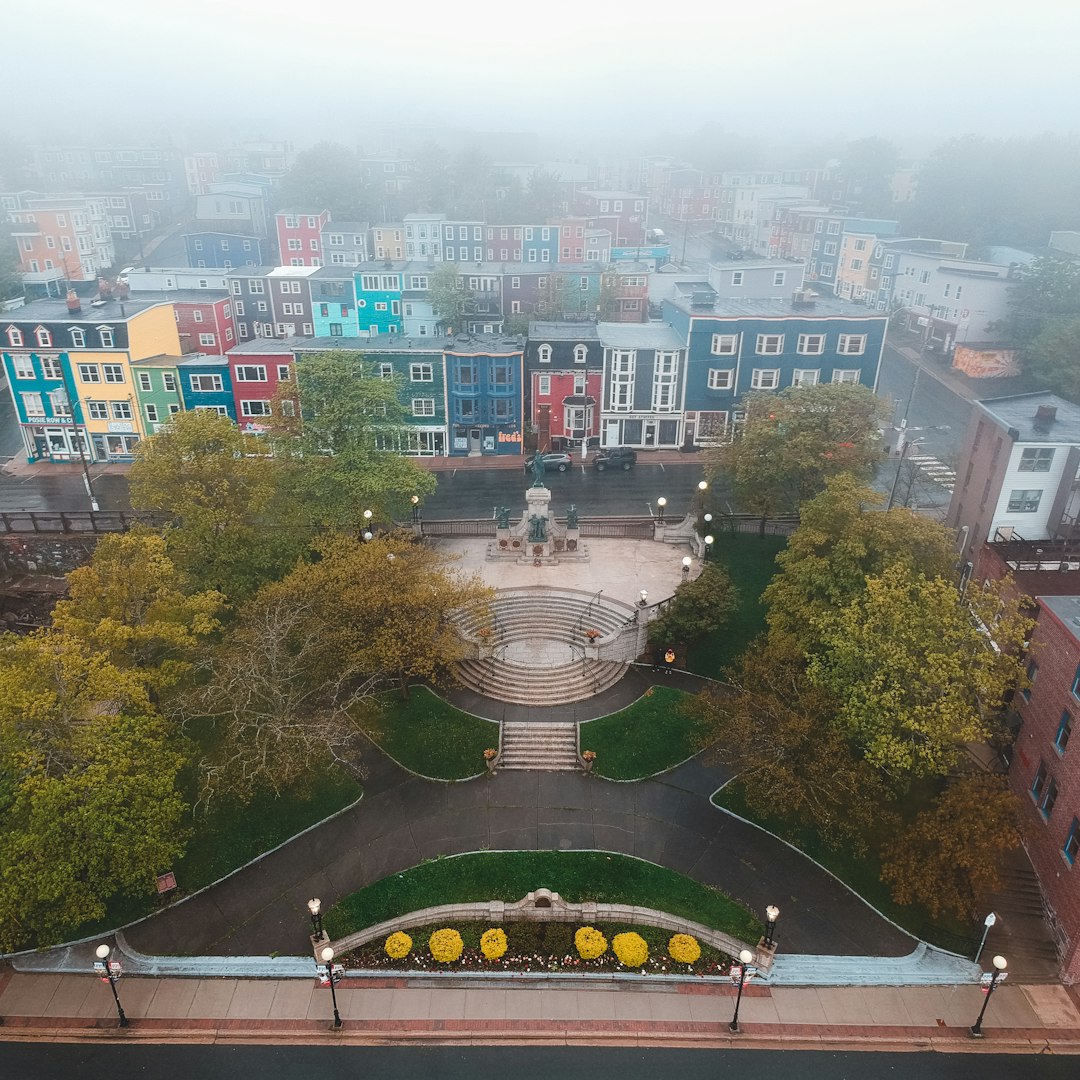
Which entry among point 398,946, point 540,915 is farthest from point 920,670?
point 398,946

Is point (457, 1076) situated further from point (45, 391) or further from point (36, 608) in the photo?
point (45, 391)

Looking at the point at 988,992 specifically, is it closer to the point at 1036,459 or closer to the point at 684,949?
the point at 684,949

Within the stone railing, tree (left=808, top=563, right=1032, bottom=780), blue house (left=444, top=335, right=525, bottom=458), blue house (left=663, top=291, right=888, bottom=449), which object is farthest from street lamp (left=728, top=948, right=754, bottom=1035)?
blue house (left=444, top=335, right=525, bottom=458)

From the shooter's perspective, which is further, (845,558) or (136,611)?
(845,558)

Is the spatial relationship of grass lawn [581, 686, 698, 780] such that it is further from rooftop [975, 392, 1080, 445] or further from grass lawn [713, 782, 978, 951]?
rooftop [975, 392, 1080, 445]

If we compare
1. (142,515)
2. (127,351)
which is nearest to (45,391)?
(127,351)

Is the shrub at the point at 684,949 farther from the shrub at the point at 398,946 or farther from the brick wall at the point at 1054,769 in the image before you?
the brick wall at the point at 1054,769
